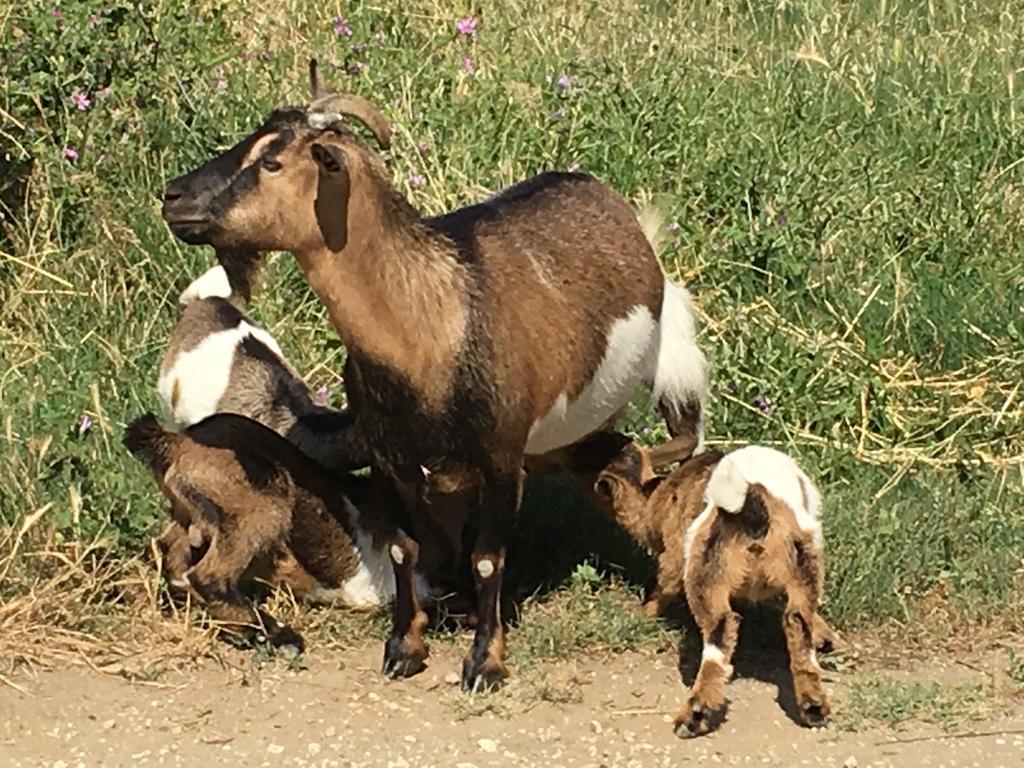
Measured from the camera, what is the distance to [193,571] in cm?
619

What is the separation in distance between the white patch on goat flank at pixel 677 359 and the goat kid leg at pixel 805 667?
1.40 m

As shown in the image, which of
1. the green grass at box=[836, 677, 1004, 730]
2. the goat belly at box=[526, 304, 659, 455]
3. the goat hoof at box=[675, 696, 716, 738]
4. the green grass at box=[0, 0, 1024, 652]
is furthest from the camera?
the green grass at box=[0, 0, 1024, 652]

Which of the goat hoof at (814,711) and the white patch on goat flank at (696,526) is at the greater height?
the white patch on goat flank at (696,526)

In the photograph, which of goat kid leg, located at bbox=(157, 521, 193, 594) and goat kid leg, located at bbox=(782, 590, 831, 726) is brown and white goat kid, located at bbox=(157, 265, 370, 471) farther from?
goat kid leg, located at bbox=(782, 590, 831, 726)

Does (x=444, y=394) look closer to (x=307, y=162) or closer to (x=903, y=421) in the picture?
(x=307, y=162)

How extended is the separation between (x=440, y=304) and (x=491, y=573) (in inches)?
34.2

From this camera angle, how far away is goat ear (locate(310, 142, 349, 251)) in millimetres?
5488

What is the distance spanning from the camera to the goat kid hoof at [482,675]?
19.5 feet

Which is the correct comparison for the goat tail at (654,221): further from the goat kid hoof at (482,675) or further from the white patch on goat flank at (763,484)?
the goat kid hoof at (482,675)

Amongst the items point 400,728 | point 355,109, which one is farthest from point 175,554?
point 355,109

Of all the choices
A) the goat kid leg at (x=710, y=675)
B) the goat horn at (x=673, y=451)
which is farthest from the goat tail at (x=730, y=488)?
the goat horn at (x=673, y=451)

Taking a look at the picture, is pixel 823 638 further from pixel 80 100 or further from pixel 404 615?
pixel 80 100

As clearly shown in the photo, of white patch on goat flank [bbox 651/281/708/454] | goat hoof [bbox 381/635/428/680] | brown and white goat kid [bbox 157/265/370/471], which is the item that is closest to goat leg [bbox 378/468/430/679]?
goat hoof [bbox 381/635/428/680]

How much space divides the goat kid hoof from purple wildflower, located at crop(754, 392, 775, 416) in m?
2.02
